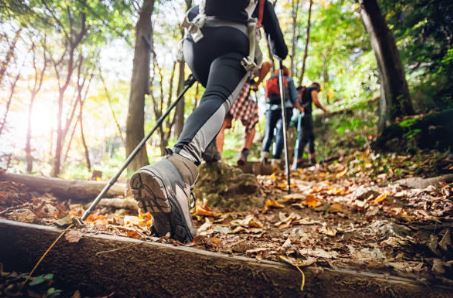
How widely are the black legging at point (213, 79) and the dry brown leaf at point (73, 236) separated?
599mm

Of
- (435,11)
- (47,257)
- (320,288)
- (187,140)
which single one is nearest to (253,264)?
(320,288)

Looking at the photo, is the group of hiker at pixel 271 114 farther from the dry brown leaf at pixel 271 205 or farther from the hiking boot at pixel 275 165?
Answer: the dry brown leaf at pixel 271 205

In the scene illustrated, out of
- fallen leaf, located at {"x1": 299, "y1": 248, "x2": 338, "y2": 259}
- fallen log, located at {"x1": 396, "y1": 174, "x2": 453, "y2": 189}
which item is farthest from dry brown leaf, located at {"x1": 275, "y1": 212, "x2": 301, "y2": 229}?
fallen log, located at {"x1": 396, "y1": 174, "x2": 453, "y2": 189}

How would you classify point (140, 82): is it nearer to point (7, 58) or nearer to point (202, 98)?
point (7, 58)

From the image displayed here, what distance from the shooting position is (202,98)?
1595mm

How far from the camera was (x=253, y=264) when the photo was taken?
106 cm

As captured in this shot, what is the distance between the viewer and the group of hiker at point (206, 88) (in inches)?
50.8

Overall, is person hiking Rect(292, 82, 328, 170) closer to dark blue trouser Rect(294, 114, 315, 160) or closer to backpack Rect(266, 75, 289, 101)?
dark blue trouser Rect(294, 114, 315, 160)

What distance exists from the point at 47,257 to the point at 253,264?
89 cm

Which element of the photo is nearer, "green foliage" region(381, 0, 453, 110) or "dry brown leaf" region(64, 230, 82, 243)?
"dry brown leaf" region(64, 230, 82, 243)

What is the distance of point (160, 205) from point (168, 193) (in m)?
0.08

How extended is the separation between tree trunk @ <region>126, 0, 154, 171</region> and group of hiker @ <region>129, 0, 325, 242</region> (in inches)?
145

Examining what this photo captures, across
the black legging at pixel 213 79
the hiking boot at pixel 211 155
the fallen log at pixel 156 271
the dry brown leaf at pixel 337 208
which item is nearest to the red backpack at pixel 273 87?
the hiking boot at pixel 211 155

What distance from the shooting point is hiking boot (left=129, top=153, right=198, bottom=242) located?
1.26 m
